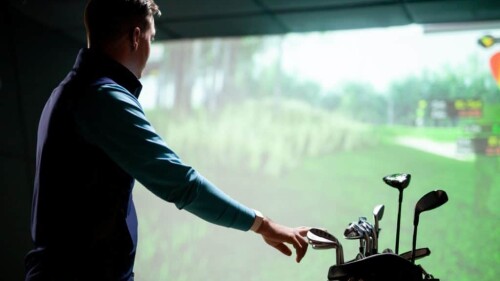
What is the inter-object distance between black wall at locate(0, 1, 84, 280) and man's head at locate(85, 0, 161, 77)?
262 cm

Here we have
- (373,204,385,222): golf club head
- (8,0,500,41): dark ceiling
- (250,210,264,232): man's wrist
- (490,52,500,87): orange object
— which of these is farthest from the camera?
(490,52,500,87): orange object

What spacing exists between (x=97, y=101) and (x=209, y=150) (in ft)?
9.62

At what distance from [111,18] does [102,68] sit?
0.14m

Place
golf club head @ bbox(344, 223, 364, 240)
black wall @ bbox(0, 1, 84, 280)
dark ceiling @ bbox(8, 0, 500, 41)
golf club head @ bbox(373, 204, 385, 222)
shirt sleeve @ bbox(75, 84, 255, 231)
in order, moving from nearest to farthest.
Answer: shirt sleeve @ bbox(75, 84, 255, 231) < golf club head @ bbox(344, 223, 364, 240) < golf club head @ bbox(373, 204, 385, 222) < dark ceiling @ bbox(8, 0, 500, 41) < black wall @ bbox(0, 1, 84, 280)

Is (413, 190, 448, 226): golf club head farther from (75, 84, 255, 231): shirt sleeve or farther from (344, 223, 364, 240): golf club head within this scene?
(75, 84, 255, 231): shirt sleeve

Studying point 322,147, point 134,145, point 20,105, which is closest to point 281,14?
point 322,147

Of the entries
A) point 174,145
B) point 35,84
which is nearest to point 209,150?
point 174,145

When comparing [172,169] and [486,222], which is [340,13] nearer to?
[486,222]

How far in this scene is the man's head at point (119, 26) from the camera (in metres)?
1.22

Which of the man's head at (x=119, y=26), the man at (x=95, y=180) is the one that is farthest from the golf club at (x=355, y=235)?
the man's head at (x=119, y=26)

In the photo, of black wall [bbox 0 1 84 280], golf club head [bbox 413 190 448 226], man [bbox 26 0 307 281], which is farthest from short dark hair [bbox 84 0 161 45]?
black wall [bbox 0 1 84 280]

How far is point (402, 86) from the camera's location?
3.48m

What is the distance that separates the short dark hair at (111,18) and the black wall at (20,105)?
2611mm

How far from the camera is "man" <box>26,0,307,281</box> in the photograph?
108 centimetres
